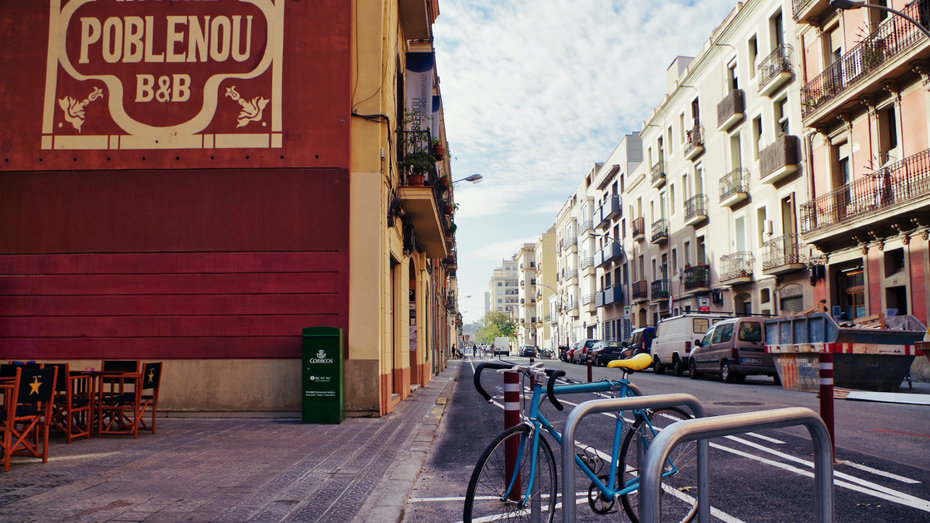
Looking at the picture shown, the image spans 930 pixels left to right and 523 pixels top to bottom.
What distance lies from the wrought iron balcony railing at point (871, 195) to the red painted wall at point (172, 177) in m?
16.0

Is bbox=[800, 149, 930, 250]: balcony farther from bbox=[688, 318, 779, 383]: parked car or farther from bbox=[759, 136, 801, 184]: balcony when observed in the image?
bbox=[688, 318, 779, 383]: parked car

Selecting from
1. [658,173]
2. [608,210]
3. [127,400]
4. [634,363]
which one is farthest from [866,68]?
[608,210]

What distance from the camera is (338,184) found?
11.9 m

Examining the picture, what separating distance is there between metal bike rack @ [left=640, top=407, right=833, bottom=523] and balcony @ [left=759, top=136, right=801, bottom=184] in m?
25.1

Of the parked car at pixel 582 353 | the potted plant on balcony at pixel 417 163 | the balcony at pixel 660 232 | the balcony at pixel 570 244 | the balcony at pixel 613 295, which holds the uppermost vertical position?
the balcony at pixel 570 244

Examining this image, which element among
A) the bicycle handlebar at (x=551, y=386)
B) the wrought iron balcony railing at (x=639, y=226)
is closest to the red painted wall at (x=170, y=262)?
the bicycle handlebar at (x=551, y=386)

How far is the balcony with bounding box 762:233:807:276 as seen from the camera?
24984mm

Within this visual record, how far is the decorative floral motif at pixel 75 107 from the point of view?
1216cm

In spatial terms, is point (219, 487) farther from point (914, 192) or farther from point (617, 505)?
point (914, 192)

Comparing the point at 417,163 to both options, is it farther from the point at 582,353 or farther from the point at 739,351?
the point at 582,353

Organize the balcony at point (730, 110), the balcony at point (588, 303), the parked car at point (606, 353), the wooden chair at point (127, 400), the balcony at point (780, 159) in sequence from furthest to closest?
1. the balcony at point (588, 303)
2. the parked car at point (606, 353)
3. the balcony at point (730, 110)
4. the balcony at point (780, 159)
5. the wooden chair at point (127, 400)

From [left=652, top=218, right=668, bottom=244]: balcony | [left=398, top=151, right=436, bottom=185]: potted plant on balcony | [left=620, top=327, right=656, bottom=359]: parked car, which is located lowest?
[left=620, top=327, right=656, bottom=359]: parked car

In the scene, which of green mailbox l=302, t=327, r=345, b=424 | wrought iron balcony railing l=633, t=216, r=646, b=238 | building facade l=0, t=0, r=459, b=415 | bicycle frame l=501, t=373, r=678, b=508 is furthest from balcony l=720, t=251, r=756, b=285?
bicycle frame l=501, t=373, r=678, b=508

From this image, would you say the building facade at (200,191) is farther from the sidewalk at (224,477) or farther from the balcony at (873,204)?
the balcony at (873,204)
